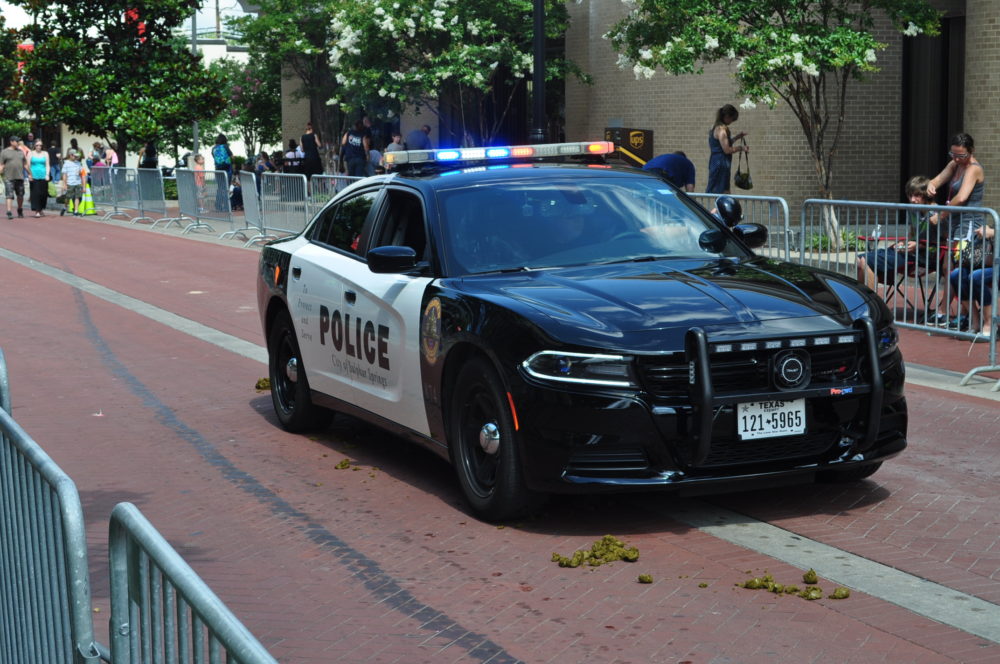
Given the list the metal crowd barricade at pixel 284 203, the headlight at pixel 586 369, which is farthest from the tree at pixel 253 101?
the headlight at pixel 586 369

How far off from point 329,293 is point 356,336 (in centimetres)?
46

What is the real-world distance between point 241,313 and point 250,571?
948cm

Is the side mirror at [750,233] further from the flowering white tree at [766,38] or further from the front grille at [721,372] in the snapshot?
the flowering white tree at [766,38]

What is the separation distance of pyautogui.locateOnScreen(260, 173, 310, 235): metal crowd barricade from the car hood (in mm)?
16303

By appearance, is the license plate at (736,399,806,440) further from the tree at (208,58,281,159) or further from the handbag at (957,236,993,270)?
the tree at (208,58,281,159)

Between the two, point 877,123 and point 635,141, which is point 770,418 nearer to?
point 635,141

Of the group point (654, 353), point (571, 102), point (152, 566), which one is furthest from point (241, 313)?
point (571, 102)

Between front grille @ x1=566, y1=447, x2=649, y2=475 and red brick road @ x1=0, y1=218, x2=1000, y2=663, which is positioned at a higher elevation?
front grille @ x1=566, y1=447, x2=649, y2=475

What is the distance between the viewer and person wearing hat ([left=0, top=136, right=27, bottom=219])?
109ft

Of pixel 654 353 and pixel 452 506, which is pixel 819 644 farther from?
pixel 452 506

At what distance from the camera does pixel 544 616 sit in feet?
17.5

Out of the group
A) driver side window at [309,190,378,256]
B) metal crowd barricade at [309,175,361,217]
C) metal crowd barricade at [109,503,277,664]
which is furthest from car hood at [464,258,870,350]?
metal crowd barricade at [309,175,361,217]

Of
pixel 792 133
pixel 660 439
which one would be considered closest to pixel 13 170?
pixel 792 133

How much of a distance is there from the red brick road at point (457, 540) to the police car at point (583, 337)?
318 mm
